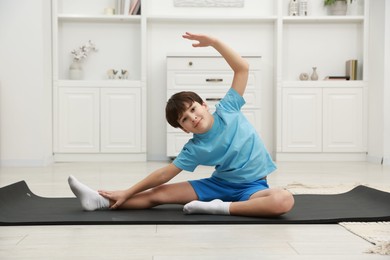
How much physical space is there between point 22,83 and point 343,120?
2881 millimetres

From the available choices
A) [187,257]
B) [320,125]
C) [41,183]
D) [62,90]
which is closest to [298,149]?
[320,125]

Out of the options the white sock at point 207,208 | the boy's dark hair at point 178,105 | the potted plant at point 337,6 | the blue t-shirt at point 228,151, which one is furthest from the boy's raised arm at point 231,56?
the potted plant at point 337,6

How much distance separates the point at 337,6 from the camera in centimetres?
565

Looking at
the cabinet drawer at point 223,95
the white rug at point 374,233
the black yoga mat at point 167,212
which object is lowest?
the black yoga mat at point 167,212

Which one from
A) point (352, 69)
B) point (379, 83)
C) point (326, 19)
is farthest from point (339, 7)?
point (379, 83)

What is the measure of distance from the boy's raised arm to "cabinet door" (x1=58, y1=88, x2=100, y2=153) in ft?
10.6

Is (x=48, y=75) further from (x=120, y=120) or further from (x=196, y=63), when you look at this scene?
(x=196, y=63)

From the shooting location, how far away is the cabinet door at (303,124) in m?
5.45

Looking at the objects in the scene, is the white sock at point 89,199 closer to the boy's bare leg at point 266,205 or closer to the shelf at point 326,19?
the boy's bare leg at point 266,205

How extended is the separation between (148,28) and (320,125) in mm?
1889

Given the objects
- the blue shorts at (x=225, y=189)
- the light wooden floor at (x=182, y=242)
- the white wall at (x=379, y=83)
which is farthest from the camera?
the white wall at (x=379, y=83)

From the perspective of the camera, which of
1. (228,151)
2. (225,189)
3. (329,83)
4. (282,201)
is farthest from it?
(329,83)

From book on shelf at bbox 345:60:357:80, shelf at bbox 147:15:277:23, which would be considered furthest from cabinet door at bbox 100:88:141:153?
book on shelf at bbox 345:60:357:80

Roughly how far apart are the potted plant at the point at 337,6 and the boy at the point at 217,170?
367 centimetres
